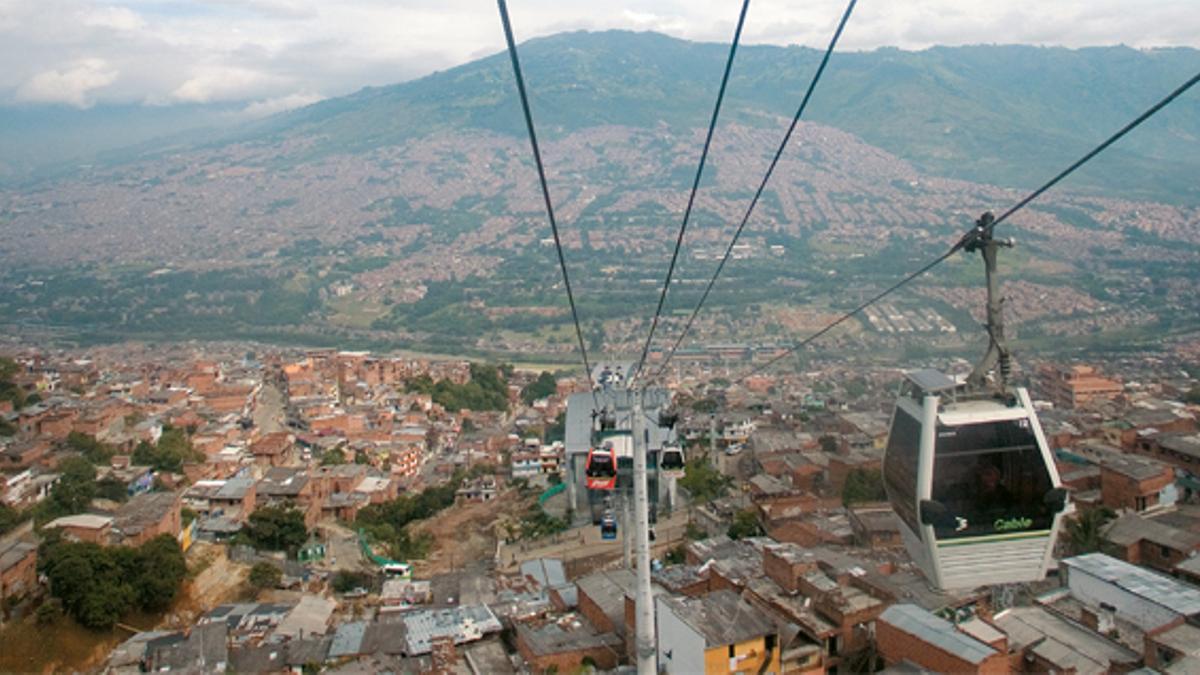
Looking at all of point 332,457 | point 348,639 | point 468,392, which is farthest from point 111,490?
point 468,392

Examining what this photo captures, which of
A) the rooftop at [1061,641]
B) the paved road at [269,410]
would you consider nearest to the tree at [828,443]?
the rooftop at [1061,641]

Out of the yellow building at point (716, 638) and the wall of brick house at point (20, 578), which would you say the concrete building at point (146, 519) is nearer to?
the wall of brick house at point (20, 578)

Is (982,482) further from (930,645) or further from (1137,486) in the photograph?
(1137,486)

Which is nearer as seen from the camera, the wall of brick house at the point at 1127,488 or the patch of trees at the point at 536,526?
the wall of brick house at the point at 1127,488

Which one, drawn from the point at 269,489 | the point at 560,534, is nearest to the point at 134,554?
the point at 269,489

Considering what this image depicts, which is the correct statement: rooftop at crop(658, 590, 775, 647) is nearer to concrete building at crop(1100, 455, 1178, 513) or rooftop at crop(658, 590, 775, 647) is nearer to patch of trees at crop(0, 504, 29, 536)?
concrete building at crop(1100, 455, 1178, 513)

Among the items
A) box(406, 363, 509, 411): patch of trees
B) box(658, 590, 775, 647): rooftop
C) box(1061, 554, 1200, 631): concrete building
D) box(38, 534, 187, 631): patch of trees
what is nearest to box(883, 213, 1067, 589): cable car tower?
box(658, 590, 775, 647): rooftop
